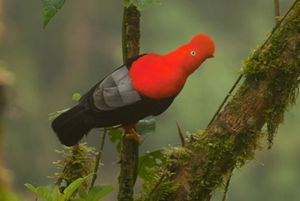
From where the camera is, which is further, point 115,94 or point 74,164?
point 74,164

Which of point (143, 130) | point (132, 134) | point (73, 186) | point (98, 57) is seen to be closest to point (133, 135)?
point (132, 134)

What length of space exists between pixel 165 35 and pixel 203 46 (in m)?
3.65

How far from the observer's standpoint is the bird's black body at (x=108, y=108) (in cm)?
96

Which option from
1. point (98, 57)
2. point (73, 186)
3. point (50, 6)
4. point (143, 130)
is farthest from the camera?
point (98, 57)

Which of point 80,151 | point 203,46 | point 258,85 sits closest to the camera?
point 203,46

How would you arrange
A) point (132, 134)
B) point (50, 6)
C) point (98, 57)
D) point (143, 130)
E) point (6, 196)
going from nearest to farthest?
point (6, 196) → point (50, 6) → point (132, 134) → point (143, 130) → point (98, 57)

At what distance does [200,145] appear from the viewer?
1107 mm

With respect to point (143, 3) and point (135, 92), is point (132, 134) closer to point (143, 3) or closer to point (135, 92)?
point (135, 92)

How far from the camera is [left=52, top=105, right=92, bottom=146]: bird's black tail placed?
0.98 meters

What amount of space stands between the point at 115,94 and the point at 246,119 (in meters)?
0.39

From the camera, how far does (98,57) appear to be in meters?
4.87

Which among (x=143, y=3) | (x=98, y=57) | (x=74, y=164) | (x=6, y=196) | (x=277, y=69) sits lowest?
(x=98, y=57)

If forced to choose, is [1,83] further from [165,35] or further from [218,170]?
[165,35]

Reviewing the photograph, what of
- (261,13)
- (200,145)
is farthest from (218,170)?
(261,13)
